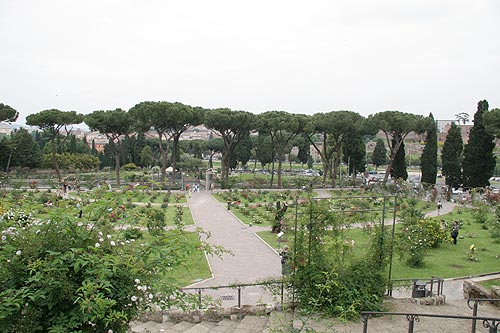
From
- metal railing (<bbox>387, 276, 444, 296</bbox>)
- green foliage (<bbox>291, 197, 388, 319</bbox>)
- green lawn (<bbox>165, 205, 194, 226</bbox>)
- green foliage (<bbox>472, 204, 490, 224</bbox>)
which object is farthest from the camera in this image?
green foliage (<bbox>472, 204, 490, 224</bbox>)

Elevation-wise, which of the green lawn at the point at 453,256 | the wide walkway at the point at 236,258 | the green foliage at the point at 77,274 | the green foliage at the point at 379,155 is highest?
the green foliage at the point at 379,155

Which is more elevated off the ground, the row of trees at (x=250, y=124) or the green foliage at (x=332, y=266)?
the row of trees at (x=250, y=124)

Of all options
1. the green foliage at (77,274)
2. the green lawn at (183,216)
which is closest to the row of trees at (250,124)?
the green lawn at (183,216)

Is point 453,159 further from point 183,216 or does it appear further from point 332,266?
point 332,266

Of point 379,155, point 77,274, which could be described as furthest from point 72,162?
point 379,155

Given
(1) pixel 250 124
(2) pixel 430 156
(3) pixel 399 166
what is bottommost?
(3) pixel 399 166

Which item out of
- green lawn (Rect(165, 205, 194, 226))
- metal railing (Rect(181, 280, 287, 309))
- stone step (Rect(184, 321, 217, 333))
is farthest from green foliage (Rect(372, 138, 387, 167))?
stone step (Rect(184, 321, 217, 333))

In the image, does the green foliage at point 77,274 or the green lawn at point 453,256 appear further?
the green lawn at point 453,256

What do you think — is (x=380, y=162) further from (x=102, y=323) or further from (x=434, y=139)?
(x=102, y=323)

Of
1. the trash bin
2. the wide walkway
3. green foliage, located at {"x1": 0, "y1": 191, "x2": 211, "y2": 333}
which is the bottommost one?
the wide walkway

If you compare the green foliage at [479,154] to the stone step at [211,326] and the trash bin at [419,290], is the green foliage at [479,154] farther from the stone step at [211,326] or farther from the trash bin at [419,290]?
the stone step at [211,326]

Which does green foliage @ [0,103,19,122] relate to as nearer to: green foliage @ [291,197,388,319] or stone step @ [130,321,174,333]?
stone step @ [130,321,174,333]

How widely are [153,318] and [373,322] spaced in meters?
4.75

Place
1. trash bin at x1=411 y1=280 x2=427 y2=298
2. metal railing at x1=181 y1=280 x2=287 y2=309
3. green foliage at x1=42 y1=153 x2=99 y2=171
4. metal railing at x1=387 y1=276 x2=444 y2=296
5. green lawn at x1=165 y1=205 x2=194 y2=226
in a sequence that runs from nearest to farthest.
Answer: metal railing at x1=181 y1=280 x2=287 y2=309 → metal railing at x1=387 y1=276 x2=444 y2=296 → trash bin at x1=411 y1=280 x2=427 y2=298 → green lawn at x1=165 y1=205 x2=194 y2=226 → green foliage at x1=42 y1=153 x2=99 y2=171
